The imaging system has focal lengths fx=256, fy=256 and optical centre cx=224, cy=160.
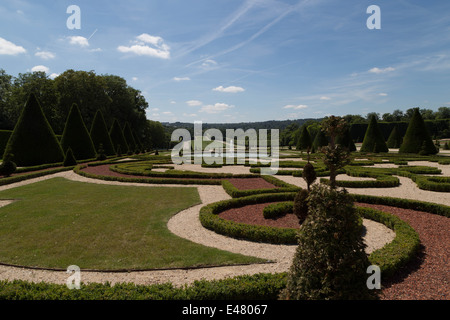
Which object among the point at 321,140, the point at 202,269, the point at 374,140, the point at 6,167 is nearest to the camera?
the point at 202,269

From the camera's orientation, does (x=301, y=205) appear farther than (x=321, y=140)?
No

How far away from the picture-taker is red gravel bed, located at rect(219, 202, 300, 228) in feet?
28.3

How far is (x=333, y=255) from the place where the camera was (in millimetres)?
3430

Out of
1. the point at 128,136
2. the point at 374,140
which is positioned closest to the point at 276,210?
the point at 374,140

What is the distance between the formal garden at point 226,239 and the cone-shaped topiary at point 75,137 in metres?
11.9

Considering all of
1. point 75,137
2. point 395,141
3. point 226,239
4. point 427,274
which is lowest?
point 226,239

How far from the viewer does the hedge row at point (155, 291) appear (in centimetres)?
434

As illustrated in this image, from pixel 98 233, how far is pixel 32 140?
64.6ft

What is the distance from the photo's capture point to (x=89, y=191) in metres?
13.4

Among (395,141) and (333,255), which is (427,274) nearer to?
(333,255)

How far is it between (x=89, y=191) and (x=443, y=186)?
59.2 feet

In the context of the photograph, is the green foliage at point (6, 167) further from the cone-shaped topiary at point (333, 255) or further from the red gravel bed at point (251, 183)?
the cone-shaped topiary at point (333, 255)

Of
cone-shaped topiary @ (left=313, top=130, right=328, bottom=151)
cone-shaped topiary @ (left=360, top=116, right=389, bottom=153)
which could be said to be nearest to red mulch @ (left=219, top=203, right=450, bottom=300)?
cone-shaped topiary @ (left=360, top=116, right=389, bottom=153)
